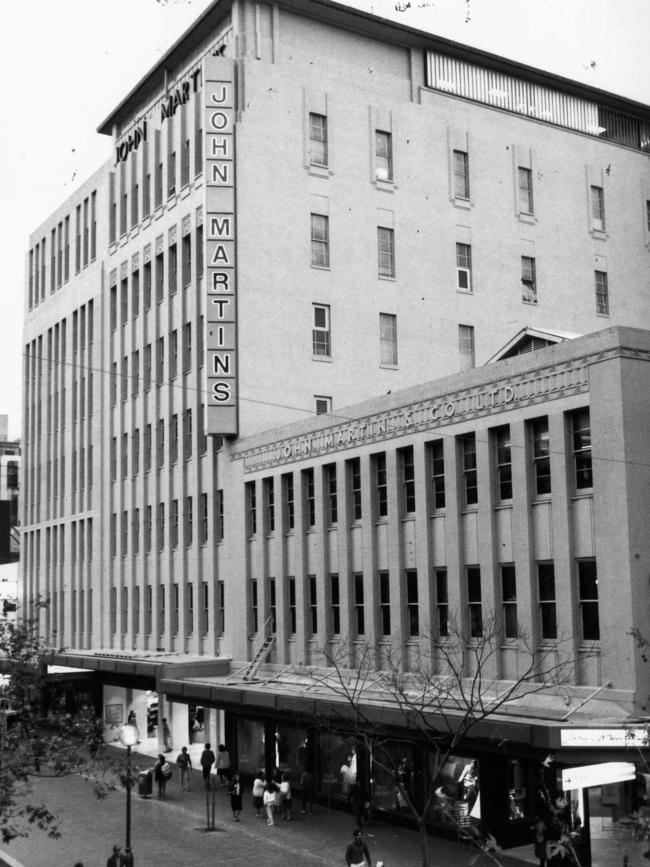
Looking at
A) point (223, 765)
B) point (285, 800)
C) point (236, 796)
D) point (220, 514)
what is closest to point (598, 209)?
point (220, 514)

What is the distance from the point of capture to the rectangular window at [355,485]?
3916 cm

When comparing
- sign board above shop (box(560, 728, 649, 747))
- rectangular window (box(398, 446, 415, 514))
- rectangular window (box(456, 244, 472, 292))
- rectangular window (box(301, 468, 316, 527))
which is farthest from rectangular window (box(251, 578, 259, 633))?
sign board above shop (box(560, 728, 649, 747))

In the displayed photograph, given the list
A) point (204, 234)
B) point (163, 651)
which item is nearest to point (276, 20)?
point (204, 234)

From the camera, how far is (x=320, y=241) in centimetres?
5109

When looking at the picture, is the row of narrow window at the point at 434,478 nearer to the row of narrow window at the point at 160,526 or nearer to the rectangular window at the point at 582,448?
the rectangular window at the point at 582,448

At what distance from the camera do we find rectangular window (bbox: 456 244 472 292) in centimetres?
5456

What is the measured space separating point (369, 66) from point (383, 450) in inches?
1004

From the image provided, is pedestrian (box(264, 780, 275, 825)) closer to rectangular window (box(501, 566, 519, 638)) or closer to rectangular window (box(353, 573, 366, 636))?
rectangular window (box(353, 573, 366, 636))

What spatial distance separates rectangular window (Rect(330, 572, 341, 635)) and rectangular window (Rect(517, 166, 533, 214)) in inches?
948

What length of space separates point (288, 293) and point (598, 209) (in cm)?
1868

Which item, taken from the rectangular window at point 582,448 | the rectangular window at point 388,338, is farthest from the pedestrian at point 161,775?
the rectangular window at point 388,338

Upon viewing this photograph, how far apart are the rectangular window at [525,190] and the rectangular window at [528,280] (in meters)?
2.42

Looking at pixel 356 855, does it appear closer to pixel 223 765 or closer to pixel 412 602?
pixel 412 602

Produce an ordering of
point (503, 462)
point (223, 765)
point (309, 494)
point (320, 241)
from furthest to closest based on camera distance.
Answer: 1. point (320, 241)
2. point (309, 494)
3. point (223, 765)
4. point (503, 462)
